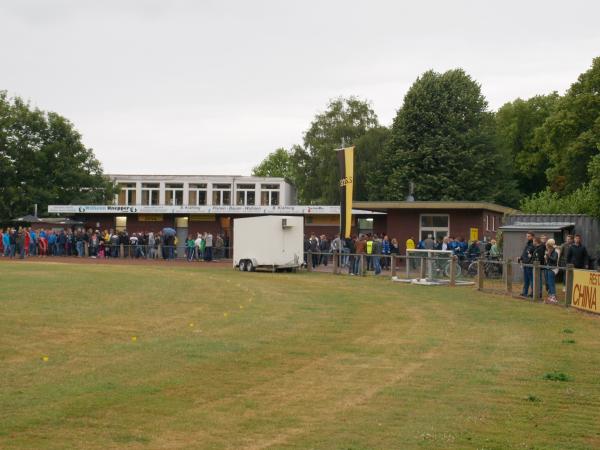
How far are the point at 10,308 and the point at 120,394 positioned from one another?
412 inches

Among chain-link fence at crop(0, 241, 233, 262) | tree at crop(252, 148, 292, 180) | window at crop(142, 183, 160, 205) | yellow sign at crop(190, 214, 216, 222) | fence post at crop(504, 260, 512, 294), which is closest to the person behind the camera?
fence post at crop(504, 260, 512, 294)

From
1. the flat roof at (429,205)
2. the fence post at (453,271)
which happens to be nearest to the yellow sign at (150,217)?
the flat roof at (429,205)

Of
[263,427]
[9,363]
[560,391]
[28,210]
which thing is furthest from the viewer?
[28,210]

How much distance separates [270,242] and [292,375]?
27.9 m

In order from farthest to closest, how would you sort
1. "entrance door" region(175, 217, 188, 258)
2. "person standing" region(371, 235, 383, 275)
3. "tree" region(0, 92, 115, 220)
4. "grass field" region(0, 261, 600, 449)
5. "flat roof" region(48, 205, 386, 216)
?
"tree" region(0, 92, 115, 220), "entrance door" region(175, 217, 188, 258), "flat roof" region(48, 205, 386, 216), "person standing" region(371, 235, 383, 275), "grass field" region(0, 261, 600, 449)

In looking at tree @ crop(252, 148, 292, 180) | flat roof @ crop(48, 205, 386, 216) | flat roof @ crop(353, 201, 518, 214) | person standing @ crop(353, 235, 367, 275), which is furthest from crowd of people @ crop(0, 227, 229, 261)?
tree @ crop(252, 148, 292, 180)

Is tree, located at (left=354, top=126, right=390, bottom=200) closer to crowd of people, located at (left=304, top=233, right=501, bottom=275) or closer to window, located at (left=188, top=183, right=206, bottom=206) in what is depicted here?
window, located at (left=188, top=183, right=206, bottom=206)

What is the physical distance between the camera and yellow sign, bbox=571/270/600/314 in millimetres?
21375

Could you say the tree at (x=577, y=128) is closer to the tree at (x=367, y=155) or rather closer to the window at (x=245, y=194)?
the tree at (x=367, y=155)

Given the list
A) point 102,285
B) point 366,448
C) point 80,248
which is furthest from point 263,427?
point 80,248

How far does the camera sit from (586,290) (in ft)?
72.3

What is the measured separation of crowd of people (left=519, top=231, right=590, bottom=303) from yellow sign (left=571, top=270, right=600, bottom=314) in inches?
42.9

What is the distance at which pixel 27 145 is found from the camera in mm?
75625

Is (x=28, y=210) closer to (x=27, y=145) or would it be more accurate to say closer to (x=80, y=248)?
(x=27, y=145)
